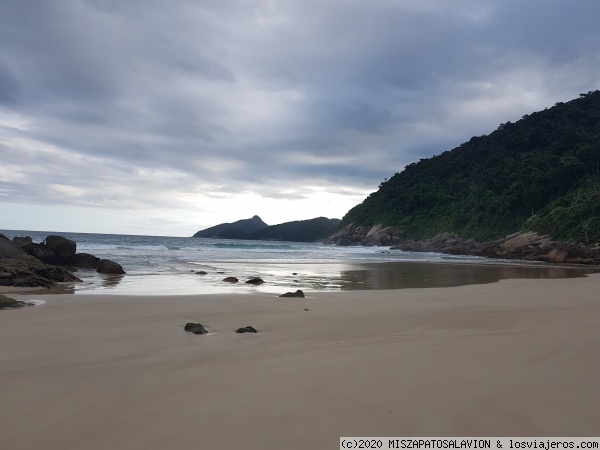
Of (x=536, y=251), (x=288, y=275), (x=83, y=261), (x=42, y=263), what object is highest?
(x=536, y=251)

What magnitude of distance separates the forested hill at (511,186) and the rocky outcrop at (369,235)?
1.98 metres

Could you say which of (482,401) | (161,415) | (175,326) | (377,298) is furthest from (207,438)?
(377,298)

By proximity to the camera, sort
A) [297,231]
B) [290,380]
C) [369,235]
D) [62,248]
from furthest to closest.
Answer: [297,231]
[369,235]
[62,248]
[290,380]

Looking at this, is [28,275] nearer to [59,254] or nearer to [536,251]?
[59,254]

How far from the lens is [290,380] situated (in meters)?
3.38

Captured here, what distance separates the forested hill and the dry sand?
3995 centimetres

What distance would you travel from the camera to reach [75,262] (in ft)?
65.8

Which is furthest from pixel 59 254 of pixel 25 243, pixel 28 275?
pixel 28 275

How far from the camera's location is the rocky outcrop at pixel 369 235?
78500 millimetres

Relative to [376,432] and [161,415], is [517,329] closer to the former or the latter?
[376,432]

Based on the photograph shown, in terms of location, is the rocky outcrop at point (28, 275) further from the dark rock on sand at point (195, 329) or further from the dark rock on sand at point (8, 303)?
the dark rock on sand at point (195, 329)

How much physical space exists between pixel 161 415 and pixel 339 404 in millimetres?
1235

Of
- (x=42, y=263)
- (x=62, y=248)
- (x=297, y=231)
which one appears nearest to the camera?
(x=42, y=263)

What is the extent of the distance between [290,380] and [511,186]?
64.8 m
